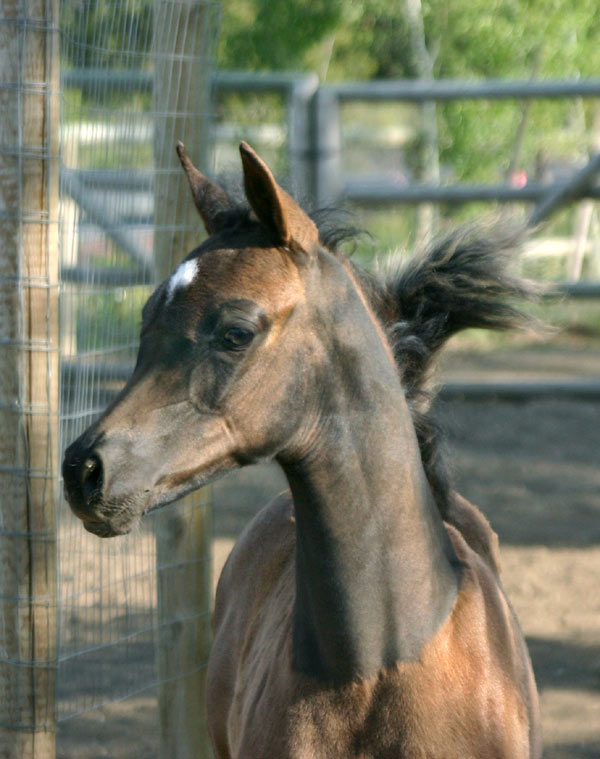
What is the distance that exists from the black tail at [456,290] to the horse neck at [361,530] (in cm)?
44

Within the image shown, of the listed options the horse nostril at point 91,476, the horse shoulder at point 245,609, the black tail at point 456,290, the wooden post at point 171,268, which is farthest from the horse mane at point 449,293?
the horse nostril at point 91,476

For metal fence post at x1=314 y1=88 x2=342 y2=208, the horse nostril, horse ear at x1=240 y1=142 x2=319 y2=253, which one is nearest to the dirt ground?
horse ear at x1=240 y1=142 x2=319 y2=253

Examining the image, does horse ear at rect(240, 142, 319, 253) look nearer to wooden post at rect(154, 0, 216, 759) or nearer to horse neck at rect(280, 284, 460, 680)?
horse neck at rect(280, 284, 460, 680)

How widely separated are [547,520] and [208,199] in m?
4.17

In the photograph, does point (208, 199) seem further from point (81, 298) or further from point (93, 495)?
point (81, 298)

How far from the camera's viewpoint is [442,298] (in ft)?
8.65

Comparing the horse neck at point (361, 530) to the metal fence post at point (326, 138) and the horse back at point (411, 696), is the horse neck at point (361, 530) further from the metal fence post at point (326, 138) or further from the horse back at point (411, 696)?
the metal fence post at point (326, 138)

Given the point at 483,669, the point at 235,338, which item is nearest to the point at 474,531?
the point at 483,669

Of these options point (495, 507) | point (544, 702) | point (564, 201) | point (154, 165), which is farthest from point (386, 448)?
point (564, 201)

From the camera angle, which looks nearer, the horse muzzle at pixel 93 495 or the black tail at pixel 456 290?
the horse muzzle at pixel 93 495

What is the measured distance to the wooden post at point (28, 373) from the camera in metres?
2.68

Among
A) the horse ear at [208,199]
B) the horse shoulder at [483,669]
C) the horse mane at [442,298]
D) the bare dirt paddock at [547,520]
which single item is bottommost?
the bare dirt paddock at [547,520]

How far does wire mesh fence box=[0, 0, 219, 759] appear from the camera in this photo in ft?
8.91

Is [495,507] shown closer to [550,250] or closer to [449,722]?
[449,722]
